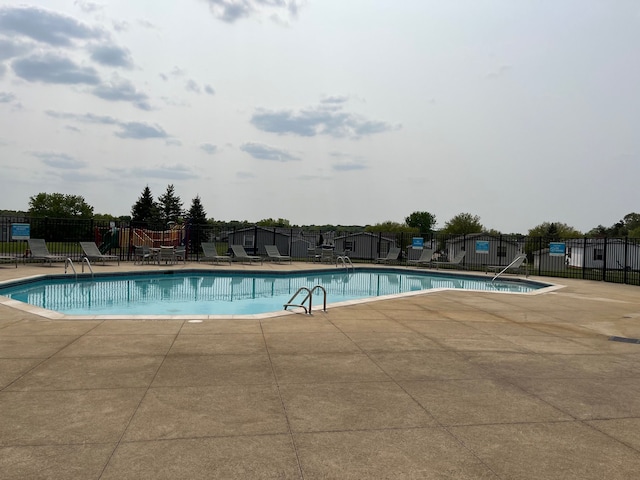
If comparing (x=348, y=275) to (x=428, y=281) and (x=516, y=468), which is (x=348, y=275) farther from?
(x=516, y=468)

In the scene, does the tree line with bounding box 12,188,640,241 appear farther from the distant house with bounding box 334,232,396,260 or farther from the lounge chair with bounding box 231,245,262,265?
the lounge chair with bounding box 231,245,262,265

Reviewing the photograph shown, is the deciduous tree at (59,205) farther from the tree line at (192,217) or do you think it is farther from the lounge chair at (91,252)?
the lounge chair at (91,252)

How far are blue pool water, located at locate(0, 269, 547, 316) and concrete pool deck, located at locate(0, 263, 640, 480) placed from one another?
3951mm

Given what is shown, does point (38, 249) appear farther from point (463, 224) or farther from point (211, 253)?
point (463, 224)

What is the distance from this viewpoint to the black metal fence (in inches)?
961

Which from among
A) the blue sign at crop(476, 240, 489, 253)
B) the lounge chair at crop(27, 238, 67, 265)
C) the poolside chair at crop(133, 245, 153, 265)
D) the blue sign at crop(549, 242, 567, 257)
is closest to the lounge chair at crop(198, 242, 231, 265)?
the poolside chair at crop(133, 245, 153, 265)

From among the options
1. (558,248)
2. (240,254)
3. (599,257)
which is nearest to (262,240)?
(240,254)

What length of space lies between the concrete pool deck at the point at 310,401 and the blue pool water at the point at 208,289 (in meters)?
3.95

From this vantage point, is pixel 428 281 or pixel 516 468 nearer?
pixel 516 468

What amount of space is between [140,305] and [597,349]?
9.99m

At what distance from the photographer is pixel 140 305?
1213 cm

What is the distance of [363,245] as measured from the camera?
49062 mm

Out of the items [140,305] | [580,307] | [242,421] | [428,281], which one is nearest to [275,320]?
[242,421]

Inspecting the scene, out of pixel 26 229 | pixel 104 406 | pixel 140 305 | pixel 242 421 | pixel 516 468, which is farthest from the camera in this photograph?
pixel 26 229
